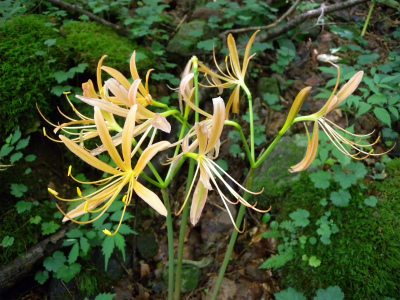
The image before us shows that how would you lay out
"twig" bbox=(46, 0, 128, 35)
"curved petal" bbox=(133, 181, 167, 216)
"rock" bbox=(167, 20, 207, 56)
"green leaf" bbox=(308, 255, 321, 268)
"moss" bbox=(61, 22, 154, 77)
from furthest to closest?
"rock" bbox=(167, 20, 207, 56)
"twig" bbox=(46, 0, 128, 35)
"moss" bbox=(61, 22, 154, 77)
"green leaf" bbox=(308, 255, 321, 268)
"curved petal" bbox=(133, 181, 167, 216)

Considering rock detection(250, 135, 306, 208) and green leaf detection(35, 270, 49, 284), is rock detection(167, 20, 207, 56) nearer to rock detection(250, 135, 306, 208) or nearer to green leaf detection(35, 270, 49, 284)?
rock detection(250, 135, 306, 208)

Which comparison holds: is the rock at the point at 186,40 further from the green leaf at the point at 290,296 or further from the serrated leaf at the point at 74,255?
the green leaf at the point at 290,296

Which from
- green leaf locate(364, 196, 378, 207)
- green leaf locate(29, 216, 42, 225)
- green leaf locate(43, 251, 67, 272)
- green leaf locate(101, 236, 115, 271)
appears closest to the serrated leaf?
green leaf locate(43, 251, 67, 272)

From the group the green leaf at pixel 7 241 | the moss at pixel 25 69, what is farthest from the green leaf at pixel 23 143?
the green leaf at pixel 7 241

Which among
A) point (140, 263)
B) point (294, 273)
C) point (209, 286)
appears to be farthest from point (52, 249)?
point (294, 273)

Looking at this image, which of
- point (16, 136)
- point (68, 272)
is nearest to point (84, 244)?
point (68, 272)

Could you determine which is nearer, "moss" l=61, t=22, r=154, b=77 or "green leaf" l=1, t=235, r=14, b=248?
"green leaf" l=1, t=235, r=14, b=248

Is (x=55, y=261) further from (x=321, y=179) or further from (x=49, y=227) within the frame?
(x=321, y=179)

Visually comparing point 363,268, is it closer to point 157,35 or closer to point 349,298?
point 349,298
